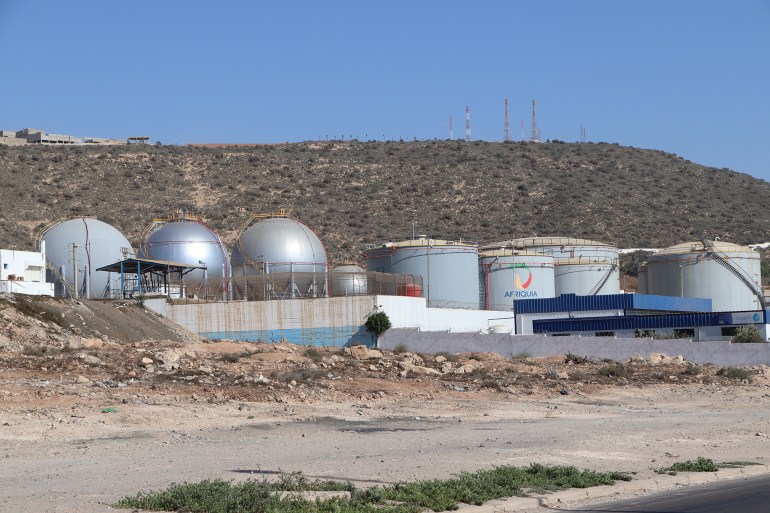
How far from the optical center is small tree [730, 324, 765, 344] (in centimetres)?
4553

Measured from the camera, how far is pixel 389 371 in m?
30.6

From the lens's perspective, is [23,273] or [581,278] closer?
[23,273]

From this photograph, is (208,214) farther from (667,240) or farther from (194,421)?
(194,421)

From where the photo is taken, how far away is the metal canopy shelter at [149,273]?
5091 centimetres

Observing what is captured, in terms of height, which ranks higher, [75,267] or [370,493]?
[75,267]

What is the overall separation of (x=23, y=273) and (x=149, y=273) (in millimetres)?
5744

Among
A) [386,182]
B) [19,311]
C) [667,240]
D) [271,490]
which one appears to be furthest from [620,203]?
[271,490]

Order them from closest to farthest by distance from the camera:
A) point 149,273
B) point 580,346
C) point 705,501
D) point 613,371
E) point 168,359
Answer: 1. point 705,501
2. point 168,359
3. point 613,371
4. point 580,346
5. point 149,273

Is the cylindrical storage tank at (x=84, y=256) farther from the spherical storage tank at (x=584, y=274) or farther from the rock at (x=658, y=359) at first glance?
the rock at (x=658, y=359)

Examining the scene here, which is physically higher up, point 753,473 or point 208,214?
point 208,214

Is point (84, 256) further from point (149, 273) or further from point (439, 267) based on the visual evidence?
point (439, 267)

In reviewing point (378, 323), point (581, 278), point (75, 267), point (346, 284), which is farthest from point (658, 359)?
point (75, 267)

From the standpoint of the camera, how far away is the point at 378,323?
159ft

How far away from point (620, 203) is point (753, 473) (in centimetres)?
8591
